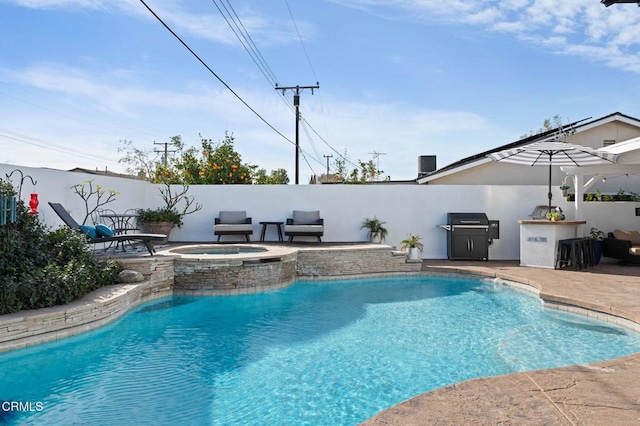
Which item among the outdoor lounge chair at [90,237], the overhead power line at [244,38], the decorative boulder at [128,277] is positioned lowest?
the decorative boulder at [128,277]

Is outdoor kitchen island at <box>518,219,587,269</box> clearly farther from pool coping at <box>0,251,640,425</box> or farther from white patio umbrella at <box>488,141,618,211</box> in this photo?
pool coping at <box>0,251,640,425</box>

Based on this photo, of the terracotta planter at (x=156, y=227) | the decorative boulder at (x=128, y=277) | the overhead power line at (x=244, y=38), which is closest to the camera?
the decorative boulder at (x=128, y=277)

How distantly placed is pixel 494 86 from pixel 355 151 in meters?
13.6

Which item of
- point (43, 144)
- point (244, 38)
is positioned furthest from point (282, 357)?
point (43, 144)

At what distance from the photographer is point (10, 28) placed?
425 inches

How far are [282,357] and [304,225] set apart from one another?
6960 millimetres

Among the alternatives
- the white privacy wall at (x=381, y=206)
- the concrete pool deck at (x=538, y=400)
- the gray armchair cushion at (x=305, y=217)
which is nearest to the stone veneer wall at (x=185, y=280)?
the gray armchair cushion at (x=305, y=217)

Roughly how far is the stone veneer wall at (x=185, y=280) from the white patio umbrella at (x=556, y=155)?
12.1 feet

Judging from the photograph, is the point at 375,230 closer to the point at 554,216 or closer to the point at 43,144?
the point at 554,216

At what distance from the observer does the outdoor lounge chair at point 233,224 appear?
11.7 metres

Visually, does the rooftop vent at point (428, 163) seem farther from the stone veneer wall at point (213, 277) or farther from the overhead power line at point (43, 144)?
the overhead power line at point (43, 144)

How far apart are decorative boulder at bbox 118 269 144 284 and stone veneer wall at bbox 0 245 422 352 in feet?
0.48

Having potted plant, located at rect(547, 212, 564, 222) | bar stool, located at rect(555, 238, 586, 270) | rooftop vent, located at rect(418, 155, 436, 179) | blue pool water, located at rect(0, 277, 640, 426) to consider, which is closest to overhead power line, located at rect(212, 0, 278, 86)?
blue pool water, located at rect(0, 277, 640, 426)

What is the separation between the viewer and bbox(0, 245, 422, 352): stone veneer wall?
16.5 ft
